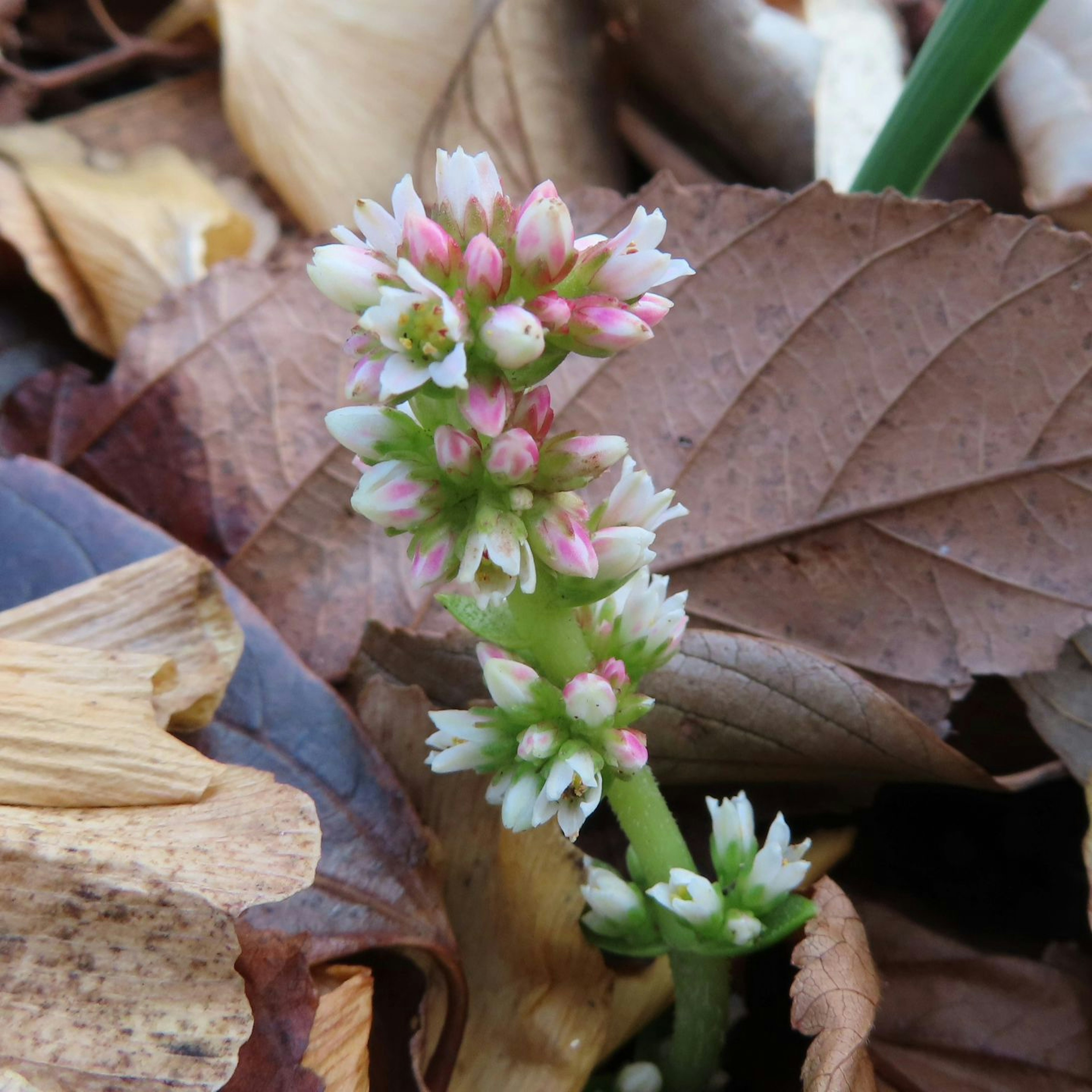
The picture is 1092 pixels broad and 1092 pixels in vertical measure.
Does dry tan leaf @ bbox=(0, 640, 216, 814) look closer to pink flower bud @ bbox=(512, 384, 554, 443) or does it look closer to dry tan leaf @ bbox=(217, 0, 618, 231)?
pink flower bud @ bbox=(512, 384, 554, 443)

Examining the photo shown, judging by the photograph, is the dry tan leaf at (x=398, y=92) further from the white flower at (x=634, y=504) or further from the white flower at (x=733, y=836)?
the white flower at (x=733, y=836)

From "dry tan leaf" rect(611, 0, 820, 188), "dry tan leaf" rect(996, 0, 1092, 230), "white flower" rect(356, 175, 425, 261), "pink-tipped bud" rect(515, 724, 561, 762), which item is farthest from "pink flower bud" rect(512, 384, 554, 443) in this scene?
"dry tan leaf" rect(611, 0, 820, 188)

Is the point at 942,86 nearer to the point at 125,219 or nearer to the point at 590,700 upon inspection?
the point at 590,700

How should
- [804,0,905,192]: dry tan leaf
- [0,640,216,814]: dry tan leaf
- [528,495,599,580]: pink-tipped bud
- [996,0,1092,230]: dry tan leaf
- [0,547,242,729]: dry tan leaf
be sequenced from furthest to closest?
[804,0,905,192]: dry tan leaf → [996,0,1092,230]: dry tan leaf → [0,547,242,729]: dry tan leaf → [0,640,216,814]: dry tan leaf → [528,495,599,580]: pink-tipped bud

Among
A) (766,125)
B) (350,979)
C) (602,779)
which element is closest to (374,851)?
(350,979)

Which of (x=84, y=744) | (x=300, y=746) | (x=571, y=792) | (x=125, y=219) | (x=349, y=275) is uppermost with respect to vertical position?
(x=349, y=275)

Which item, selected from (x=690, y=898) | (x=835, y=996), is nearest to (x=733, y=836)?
(x=690, y=898)
